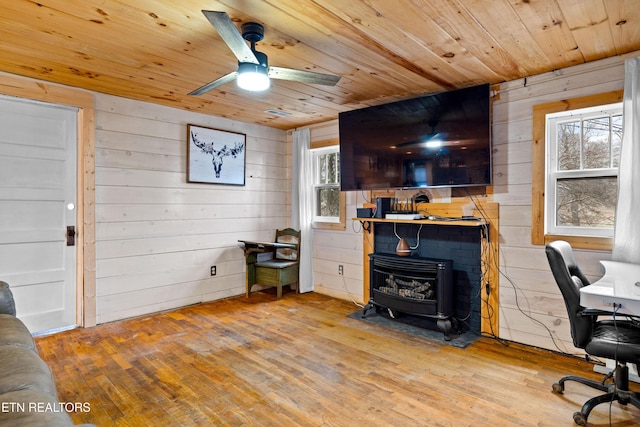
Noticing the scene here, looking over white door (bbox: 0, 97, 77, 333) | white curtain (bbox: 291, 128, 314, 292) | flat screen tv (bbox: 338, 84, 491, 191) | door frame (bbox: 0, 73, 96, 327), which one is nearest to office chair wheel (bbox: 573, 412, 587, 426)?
flat screen tv (bbox: 338, 84, 491, 191)

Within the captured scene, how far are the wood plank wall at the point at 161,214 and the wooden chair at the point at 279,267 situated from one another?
0.17 m

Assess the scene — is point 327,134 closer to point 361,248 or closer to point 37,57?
point 361,248

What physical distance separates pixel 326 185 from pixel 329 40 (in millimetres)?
2497

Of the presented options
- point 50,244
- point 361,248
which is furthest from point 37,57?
point 361,248

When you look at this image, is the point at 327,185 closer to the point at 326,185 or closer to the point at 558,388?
the point at 326,185

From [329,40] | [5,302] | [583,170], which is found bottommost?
[5,302]

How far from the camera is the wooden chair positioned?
454 cm

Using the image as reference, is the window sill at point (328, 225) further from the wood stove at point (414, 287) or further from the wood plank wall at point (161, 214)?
the wood stove at point (414, 287)

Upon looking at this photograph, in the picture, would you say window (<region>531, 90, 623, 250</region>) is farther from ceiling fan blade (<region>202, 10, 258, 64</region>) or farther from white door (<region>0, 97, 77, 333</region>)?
white door (<region>0, 97, 77, 333</region>)

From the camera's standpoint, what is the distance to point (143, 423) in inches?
78.6

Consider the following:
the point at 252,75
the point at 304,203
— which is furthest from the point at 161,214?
the point at 252,75

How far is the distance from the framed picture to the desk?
12.5 feet

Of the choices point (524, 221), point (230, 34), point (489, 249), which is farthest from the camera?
point (489, 249)

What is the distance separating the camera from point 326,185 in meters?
4.76
